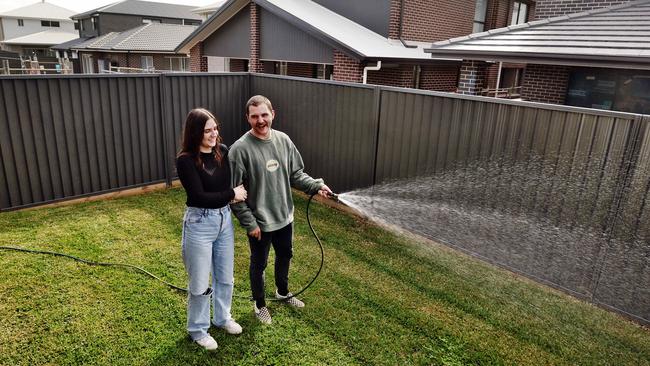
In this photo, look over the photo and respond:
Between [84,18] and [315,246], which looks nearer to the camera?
[315,246]

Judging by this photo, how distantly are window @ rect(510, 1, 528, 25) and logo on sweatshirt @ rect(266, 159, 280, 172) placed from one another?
1860 centimetres

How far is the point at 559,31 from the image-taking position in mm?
7711

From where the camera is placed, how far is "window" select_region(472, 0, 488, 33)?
17052 mm

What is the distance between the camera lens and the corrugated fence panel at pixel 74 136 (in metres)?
5.88

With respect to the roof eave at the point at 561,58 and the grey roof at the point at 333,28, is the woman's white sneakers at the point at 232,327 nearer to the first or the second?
the roof eave at the point at 561,58

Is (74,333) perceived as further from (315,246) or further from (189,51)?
(189,51)

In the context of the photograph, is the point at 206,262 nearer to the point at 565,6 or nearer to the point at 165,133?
the point at 165,133

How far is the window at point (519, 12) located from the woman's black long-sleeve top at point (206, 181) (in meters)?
19.1

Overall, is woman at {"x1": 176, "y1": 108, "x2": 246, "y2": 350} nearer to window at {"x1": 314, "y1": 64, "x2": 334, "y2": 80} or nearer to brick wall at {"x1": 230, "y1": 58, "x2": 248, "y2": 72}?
window at {"x1": 314, "y1": 64, "x2": 334, "y2": 80}

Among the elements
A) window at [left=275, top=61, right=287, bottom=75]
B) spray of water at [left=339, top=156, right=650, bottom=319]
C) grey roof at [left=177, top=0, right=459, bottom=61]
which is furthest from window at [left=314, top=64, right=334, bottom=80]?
spray of water at [left=339, top=156, right=650, bottom=319]

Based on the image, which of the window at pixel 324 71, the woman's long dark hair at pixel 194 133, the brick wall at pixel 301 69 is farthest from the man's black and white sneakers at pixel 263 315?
the brick wall at pixel 301 69

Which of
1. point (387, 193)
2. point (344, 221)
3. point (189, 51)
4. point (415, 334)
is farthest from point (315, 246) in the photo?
point (189, 51)

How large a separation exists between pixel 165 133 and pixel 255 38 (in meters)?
7.20

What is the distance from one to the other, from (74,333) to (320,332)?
2.08m
